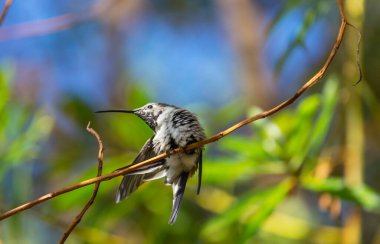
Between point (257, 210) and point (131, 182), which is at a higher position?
point (131, 182)

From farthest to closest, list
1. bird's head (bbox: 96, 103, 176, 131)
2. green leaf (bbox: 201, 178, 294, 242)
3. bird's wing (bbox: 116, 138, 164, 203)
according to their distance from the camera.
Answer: green leaf (bbox: 201, 178, 294, 242), bird's head (bbox: 96, 103, 176, 131), bird's wing (bbox: 116, 138, 164, 203)

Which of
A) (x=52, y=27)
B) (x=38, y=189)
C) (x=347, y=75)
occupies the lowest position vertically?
(x=38, y=189)

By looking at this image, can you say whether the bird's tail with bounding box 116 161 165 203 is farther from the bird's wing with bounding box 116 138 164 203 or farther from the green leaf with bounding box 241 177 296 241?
the green leaf with bounding box 241 177 296 241

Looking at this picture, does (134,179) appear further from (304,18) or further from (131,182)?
(304,18)

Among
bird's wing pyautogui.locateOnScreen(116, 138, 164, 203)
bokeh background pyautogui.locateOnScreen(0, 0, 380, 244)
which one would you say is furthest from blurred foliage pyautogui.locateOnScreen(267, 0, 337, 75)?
bird's wing pyautogui.locateOnScreen(116, 138, 164, 203)

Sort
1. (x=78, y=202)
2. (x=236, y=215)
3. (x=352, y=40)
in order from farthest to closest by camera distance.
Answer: (x=78, y=202), (x=352, y=40), (x=236, y=215)

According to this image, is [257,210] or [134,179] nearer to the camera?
[134,179]

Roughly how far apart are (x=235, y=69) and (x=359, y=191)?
266 cm

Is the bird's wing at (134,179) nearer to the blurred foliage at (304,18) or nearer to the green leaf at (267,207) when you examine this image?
the green leaf at (267,207)

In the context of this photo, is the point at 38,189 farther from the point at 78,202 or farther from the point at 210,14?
the point at 210,14

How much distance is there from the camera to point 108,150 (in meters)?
2.66

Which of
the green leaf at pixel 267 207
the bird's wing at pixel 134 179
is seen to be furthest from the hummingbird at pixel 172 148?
the green leaf at pixel 267 207

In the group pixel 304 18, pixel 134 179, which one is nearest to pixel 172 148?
pixel 134 179

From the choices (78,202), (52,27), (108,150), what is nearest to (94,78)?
(108,150)
